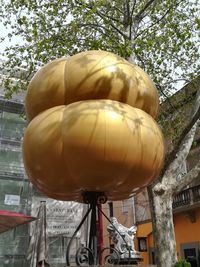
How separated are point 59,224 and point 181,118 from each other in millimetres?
6444

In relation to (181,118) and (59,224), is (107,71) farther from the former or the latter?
(59,224)

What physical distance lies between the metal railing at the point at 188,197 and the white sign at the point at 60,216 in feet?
20.2

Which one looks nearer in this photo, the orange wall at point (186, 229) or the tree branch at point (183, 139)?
the tree branch at point (183, 139)

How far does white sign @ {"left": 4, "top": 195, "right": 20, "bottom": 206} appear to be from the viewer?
14439 millimetres

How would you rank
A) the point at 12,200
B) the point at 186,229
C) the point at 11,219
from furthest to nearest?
the point at 186,229 → the point at 12,200 → the point at 11,219

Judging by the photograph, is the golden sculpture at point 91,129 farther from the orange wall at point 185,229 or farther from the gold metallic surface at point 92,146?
the orange wall at point 185,229

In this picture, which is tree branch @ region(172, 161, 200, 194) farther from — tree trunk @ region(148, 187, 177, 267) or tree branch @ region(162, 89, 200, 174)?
tree branch @ region(162, 89, 200, 174)

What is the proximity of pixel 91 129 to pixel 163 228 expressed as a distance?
4.80 m

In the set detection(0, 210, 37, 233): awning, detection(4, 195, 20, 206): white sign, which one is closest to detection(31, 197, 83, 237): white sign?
detection(4, 195, 20, 206): white sign

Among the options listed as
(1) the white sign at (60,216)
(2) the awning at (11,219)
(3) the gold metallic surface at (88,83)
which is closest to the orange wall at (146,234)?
(1) the white sign at (60,216)

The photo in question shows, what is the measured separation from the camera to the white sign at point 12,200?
14.4 metres

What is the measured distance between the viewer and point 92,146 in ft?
9.96

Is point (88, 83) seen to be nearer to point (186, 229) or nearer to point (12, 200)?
point (12, 200)

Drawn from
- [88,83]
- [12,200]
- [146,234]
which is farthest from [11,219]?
[146,234]
